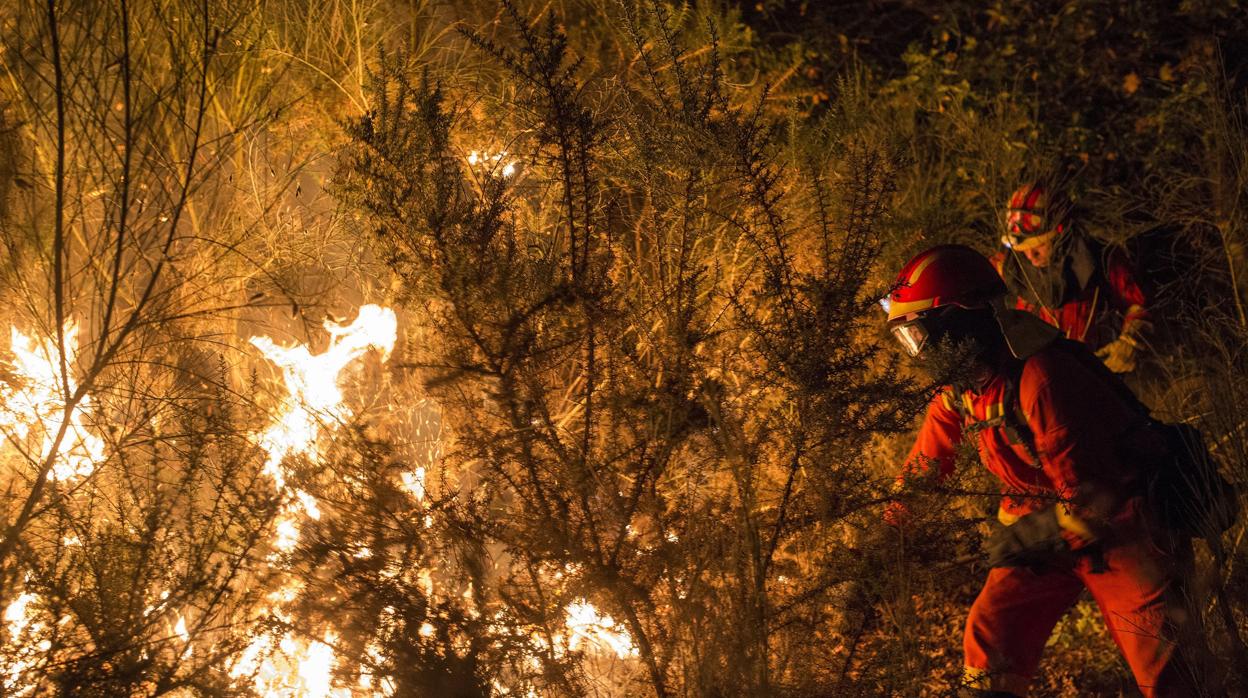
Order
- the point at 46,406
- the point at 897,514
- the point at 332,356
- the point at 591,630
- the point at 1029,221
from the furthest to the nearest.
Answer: the point at 1029,221 → the point at 332,356 → the point at 46,406 → the point at 591,630 → the point at 897,514

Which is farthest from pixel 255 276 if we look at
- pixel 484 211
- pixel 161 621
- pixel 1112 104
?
pixel 1112 104

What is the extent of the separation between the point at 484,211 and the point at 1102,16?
7.41m

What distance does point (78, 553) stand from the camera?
2996 mm

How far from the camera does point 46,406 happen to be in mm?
3689

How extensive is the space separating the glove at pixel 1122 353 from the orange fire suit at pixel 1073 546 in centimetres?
265

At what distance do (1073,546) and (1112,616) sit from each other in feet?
1.02

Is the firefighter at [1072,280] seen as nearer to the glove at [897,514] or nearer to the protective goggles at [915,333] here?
the protective goggles at [915,333]

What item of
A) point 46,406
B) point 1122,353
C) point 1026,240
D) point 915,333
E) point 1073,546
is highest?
point 1026,240

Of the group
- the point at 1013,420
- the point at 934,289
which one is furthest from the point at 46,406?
the point at 1013,420

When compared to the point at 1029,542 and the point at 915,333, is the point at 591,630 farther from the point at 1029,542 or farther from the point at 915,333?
the point at 1029,542

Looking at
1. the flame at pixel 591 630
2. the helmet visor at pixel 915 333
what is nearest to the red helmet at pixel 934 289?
the helmet visor at pixel 915 333

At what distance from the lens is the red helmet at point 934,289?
336 cm

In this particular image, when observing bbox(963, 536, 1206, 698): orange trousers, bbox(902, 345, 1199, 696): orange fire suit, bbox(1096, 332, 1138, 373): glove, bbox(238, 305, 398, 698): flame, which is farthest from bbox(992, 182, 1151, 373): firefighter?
bbox(238, 305, 398, 698): flame

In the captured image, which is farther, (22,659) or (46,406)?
(46,406)
